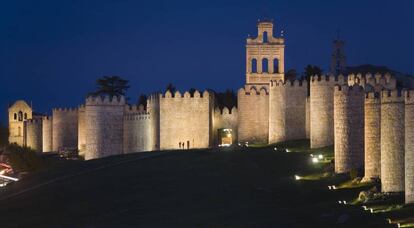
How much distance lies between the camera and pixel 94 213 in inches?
1930

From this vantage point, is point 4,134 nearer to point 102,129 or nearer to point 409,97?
point 102,129

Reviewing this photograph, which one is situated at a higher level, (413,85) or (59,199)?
(413,85)

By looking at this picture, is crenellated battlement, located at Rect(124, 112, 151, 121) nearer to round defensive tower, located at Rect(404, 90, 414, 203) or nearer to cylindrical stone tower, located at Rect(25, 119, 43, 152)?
cylindrical stone tower, located at Rect(25, 119, 43, 152)

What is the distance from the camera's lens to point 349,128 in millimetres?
51438

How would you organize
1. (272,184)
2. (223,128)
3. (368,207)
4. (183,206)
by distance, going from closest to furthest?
1. (368,207)
2. (183,206)
3. (272,184)
4. (223,128)

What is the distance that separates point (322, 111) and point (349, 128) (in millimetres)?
8917

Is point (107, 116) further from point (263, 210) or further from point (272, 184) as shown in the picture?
point (263, 210)

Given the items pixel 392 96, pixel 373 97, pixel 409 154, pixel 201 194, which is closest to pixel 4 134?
pixel 201 194

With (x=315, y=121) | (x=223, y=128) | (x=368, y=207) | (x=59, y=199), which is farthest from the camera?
(x=223, y=128)

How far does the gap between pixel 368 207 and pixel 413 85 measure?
30.5m

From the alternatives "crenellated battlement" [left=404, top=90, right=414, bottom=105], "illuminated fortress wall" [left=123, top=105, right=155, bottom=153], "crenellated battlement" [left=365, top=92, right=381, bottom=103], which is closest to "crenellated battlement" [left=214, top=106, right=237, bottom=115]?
"illuminated fortress wall" [left=123, top=105, right=155, bottom=153]

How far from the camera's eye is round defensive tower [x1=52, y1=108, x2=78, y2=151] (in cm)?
8438

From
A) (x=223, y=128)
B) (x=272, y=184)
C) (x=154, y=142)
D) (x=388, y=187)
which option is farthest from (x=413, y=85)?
(x=388, y=187)

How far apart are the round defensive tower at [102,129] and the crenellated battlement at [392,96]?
30672 millimetres
